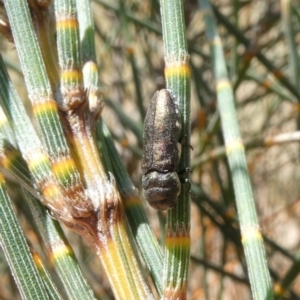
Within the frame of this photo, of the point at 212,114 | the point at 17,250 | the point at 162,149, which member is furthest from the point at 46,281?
the point at 212,114

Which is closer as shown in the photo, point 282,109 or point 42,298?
point 42,298

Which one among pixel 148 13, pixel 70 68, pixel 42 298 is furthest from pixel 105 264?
pixel 148 13

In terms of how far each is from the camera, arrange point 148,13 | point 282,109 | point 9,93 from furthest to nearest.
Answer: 1. point 282,109
2. point 148,13
3. point 9,93

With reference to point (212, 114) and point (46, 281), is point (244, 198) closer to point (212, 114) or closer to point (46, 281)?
point (46, 281)

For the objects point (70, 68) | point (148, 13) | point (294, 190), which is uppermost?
point (148, 13)

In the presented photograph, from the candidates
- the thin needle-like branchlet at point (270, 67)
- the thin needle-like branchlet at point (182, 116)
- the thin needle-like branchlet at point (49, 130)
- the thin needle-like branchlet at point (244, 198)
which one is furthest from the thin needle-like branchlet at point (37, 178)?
the thin needle-like branchlet at point (270, 67)

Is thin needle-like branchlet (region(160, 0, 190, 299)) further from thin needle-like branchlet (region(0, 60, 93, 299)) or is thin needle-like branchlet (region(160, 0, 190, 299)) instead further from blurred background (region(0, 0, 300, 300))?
blurred background (region(0, 0, 300, 300))

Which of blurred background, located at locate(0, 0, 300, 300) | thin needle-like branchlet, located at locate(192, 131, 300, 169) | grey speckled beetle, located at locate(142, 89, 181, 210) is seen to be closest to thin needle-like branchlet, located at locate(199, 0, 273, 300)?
grey speckled beetle, located at locate(142, 89, 181, 210)

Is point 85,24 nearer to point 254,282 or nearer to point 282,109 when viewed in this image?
point 254,282
